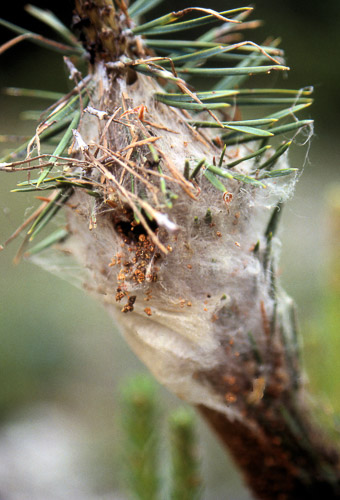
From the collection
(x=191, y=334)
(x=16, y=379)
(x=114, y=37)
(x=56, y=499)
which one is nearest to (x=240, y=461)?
(x=191, y=334)

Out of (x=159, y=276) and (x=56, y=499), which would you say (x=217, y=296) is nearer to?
(x=159, y=276)

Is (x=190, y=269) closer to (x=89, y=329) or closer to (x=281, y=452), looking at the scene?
(x=281, y=452)

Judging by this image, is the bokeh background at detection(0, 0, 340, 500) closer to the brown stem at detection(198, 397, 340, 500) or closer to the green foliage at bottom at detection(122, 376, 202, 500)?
the brown stem at detection(198, 397, 340, 500)

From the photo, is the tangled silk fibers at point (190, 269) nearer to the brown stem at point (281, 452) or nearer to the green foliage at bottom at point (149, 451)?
the brown stem at point (281, 452)

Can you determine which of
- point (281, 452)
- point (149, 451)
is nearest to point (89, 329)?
point (149, 451)

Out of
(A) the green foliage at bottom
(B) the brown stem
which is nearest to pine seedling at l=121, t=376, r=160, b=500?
(A) the green foliage at bottom
